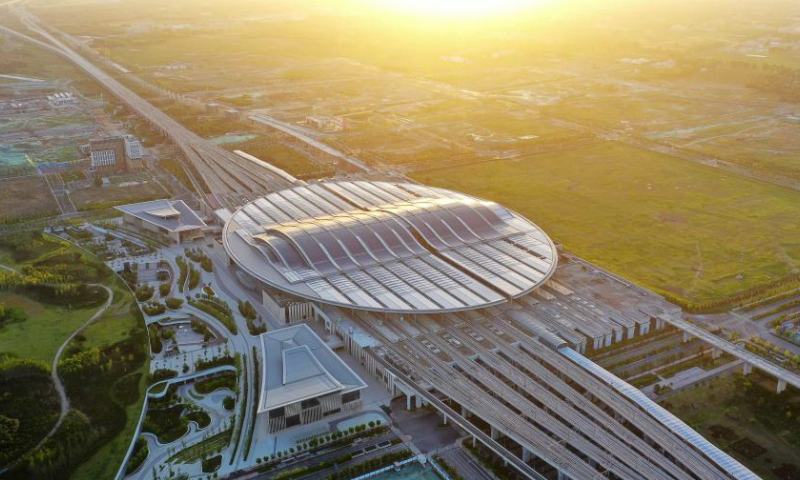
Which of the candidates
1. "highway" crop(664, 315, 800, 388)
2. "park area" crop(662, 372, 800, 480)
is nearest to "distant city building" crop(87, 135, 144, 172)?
"highway" crop(664, 315, 800, 388)

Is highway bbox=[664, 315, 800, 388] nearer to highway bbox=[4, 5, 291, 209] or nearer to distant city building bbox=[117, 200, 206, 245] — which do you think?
distant city building bbox=[117, 200, 206, 245]

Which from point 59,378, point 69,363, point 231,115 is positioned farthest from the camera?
point 231,115

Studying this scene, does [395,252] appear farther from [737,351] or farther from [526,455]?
[737,351]

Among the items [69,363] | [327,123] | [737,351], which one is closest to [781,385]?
[737,351]

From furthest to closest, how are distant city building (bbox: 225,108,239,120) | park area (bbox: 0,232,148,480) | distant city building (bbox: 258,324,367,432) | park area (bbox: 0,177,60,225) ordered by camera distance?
distant city building (bbox: 225,108,239,120) → park area (bbox: 0,177,60,225) → distant city building (bbox: 258,324,367,432) → park area (bbox: 0,232,148,480)

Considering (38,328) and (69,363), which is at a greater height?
(69,363)

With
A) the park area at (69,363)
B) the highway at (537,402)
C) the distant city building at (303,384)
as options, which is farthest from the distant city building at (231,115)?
the distant city building at (303,384)

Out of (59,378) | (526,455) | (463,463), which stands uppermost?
(59,378)

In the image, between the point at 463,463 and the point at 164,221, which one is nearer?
the point at 463,463
